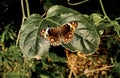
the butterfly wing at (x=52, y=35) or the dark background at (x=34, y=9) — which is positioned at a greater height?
the dark background at (x=34, y=9)

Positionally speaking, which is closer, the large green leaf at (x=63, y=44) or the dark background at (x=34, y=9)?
the large green leaf at (x=63, y=44)

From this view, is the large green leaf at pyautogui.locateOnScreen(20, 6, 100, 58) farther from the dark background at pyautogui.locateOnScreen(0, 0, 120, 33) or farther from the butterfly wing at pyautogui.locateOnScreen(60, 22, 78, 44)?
the dark background at pyautogui.locateOnScreen(0, 0, 120, 33)

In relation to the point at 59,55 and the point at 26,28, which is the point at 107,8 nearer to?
the point at 59,55

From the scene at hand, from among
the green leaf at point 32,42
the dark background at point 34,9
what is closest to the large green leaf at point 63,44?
the green leaf at point 32,42

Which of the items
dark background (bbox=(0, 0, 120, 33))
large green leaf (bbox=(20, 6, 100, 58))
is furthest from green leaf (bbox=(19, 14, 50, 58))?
dark background (bbox=(0, 0, 120, 33))

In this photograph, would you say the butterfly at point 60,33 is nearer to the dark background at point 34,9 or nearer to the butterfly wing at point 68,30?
the butterfly wing at point 68,30
